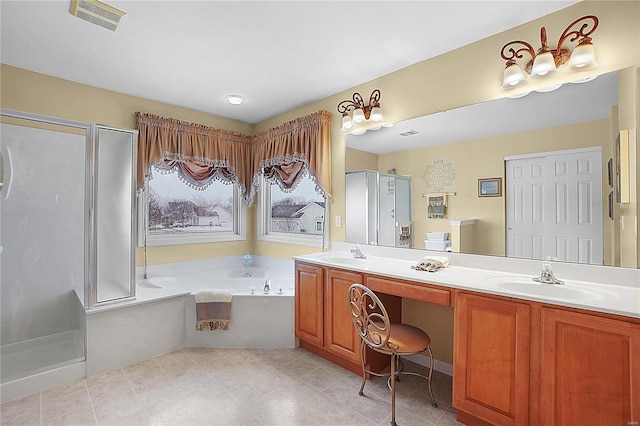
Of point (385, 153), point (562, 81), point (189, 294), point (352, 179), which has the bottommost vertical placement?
point (189, 294)

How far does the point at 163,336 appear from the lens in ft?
9.13

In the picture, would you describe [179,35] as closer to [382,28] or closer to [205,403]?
[382,28]

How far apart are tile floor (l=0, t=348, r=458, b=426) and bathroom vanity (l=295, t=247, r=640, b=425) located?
0.47 m

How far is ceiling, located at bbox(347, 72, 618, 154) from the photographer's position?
1.81 meters

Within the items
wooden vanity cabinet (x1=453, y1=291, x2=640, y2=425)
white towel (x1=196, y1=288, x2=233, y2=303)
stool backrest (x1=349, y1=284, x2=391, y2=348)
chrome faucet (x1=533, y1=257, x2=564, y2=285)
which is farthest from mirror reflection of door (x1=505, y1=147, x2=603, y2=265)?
white towel (x1=196, y1=288, x2=233, y2=303)

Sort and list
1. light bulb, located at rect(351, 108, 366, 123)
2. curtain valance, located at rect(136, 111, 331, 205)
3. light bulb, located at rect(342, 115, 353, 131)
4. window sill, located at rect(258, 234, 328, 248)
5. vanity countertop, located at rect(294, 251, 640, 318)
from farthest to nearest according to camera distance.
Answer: window sill, located at rect(258, 234, 328, 248), curtain valance, located at rect(136, 111, 331, 205), light bulb, located at rect(342, 115, 353, 131), light bulb, located at rect(351, 108, 366, 123), vanity countertop, located at rect(294, 251, 640, 318)

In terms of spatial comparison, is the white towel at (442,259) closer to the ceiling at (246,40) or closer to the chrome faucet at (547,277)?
the chrome faucet at (547,277)

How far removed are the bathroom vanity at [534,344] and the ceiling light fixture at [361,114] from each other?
4.47 feet

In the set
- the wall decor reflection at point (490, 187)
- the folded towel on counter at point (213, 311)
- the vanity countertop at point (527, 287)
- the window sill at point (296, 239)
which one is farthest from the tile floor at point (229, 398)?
the wall decor reflection at point (490, 187)

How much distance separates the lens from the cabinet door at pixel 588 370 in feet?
4.27

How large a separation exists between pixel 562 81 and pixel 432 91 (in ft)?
2.81

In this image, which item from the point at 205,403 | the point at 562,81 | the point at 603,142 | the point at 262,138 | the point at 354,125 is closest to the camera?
the point at 603,142

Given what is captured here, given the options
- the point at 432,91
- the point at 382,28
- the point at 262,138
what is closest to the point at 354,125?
the point at 432,91

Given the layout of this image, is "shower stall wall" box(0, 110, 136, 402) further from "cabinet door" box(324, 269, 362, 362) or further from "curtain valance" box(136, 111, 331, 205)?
"cabinet door" box(324, 269, 362, 362)
